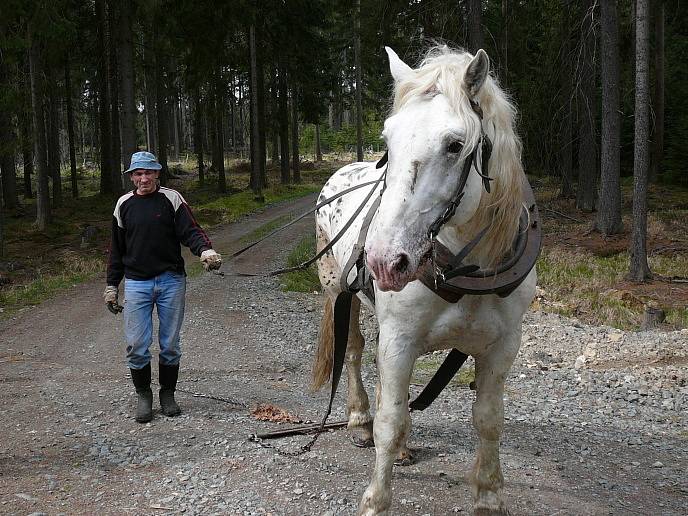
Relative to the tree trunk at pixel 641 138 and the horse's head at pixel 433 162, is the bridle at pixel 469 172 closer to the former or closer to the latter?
the horse's head at pixel 433 162

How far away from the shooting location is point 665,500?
4.19m

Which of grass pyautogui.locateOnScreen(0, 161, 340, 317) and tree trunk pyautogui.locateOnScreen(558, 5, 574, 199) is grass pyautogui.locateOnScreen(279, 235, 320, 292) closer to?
grass pyautogui.locateOnScreen(0, 161, 340, 317)

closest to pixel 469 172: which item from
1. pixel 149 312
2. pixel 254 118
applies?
pixel 149 312

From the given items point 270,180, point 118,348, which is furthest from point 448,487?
point 270,180

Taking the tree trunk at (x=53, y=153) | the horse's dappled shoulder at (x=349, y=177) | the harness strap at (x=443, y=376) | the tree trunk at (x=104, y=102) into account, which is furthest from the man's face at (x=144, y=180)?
the tree trunk at (x=53, y=153)

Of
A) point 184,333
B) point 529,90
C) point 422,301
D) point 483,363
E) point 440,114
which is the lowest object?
point 184,333

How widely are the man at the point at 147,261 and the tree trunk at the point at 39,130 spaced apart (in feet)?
46.3

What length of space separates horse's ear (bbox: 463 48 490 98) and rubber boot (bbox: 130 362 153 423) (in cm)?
399

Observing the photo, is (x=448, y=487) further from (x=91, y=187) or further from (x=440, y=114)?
(x=91, y=187)

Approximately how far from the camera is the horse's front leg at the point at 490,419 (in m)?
3.65

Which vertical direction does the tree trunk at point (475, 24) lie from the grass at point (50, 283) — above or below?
above

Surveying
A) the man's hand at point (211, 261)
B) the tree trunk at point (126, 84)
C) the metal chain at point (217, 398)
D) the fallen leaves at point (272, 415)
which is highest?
the tree trunk at point (126, 84)

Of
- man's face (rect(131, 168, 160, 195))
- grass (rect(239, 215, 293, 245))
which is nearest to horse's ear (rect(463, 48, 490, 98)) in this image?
man's face (rect(131, 168, 160, 195))

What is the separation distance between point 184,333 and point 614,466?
611 centimetres
